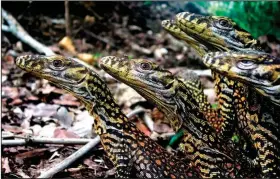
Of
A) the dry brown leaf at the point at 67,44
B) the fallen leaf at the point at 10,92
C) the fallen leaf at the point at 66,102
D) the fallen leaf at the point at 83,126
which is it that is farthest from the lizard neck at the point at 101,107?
the dry brown leaf at the point at 67,44

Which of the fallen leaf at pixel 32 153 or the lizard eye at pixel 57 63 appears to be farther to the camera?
the fallen leaf at pixel 32 153

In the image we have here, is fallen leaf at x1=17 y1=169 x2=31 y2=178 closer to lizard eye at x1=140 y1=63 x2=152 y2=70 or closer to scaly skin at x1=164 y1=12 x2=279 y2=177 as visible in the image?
lizard eye at x1=140 y1=63 x2=152 y2=70

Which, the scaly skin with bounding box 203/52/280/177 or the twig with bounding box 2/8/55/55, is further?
the twig with bounding box 2/8/55/55

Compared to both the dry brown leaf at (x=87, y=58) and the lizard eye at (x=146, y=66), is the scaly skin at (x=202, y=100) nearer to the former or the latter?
the lizard eye at (x=146, y=66)

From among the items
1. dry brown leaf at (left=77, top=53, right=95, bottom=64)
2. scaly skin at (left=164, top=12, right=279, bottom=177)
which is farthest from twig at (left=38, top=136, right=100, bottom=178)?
dry brown leaf at (left=77, top=53, right=95, bottom=64)

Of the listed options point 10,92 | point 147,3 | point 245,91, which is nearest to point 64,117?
point 10,92

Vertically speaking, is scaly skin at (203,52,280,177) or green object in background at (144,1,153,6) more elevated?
scaly skin at (203,52,280,177)
